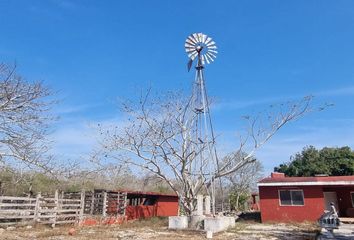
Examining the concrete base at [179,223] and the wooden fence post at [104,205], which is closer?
the concrete base at [179,223]

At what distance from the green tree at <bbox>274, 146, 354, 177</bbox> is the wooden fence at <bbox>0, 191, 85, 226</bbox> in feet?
92.0

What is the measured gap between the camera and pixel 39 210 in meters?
17.8

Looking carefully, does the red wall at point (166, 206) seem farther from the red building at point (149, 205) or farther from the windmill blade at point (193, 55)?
the windmill blade at point (193, 55)

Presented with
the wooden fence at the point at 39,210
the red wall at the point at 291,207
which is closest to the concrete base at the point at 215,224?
the red wall at the point at 291,207

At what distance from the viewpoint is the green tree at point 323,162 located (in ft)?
123

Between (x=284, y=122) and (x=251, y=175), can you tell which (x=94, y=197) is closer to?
(x=284, y=122)

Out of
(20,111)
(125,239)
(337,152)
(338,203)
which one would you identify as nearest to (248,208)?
(337,152)

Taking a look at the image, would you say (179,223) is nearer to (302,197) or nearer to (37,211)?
(37,211)

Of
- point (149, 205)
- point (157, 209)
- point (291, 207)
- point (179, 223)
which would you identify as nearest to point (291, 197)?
point (291, 207)

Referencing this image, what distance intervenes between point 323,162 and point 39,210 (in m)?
32.1

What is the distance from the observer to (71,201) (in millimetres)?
20547

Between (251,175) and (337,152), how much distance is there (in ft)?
50.8

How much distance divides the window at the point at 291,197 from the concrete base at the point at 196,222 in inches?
296

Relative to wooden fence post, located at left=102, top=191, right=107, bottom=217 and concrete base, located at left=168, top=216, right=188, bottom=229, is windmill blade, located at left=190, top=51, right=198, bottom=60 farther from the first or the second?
wooden fence post, located at left=102, top=191, right=107, bottom=217
